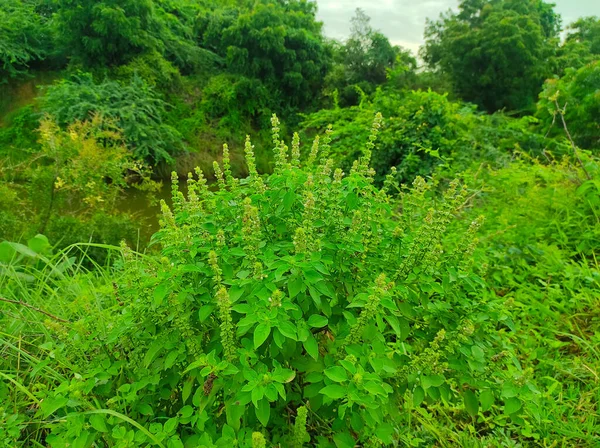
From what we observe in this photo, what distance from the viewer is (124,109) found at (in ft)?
26.9

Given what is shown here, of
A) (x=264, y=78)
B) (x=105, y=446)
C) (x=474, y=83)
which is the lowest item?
(x=105, y=446)

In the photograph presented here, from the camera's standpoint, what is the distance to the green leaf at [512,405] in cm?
122

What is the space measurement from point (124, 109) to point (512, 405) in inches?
341

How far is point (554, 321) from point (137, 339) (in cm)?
234

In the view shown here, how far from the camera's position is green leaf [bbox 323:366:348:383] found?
100cm

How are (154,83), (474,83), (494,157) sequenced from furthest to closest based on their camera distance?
1. (474,83)
2. (154,83)
3. (494,157)

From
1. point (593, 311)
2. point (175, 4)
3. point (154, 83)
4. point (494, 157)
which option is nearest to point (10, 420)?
point (593, 311)

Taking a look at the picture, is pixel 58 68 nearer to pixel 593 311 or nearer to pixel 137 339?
pixel 137 339

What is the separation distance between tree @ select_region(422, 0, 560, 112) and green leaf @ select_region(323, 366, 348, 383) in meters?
13.1

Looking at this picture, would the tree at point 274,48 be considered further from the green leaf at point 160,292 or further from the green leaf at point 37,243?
the green leaf at point 160,292

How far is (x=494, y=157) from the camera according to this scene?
17.5 feet

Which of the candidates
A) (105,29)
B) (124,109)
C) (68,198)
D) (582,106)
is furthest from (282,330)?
(105,29)

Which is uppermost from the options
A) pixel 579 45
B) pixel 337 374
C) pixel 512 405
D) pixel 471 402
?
pixel 579 45

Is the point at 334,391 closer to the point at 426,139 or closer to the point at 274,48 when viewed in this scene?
the point at 426,139
